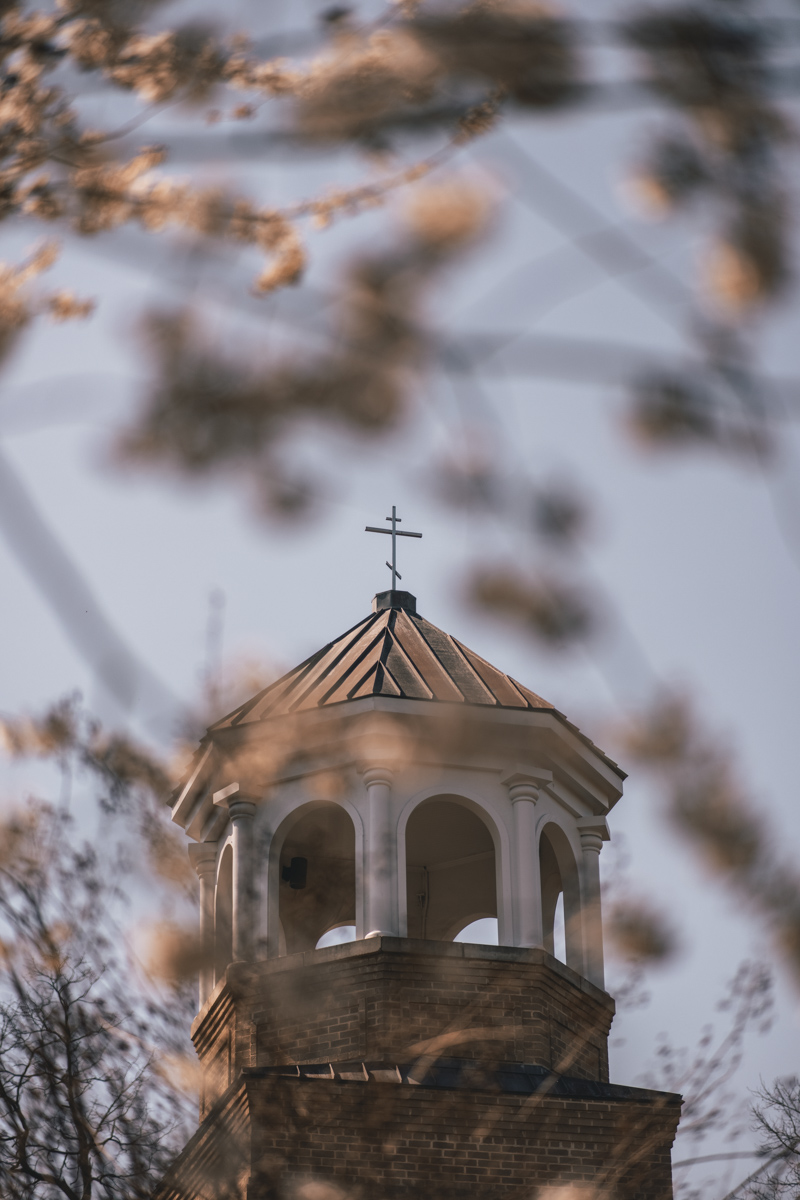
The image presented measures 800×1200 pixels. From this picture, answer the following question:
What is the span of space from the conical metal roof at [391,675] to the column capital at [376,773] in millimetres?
586

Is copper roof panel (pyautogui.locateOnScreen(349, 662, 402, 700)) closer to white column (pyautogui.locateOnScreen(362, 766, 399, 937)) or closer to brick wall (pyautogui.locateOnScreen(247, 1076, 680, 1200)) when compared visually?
white column (pyautogui.locateOnScreen(362, 766, 399, 937))

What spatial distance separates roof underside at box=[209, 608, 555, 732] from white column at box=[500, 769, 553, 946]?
2.09ft

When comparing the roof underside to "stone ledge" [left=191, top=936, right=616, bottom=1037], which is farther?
the roof underside

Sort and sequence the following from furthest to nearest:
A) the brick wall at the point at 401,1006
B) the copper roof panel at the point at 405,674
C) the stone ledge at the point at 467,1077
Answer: the copper roof panel at the point at 405,674, the brick wall at the point at 401,1006, the stone ledge at the point at 467,1077

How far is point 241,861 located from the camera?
13.6 m

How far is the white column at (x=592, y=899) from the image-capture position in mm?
14414

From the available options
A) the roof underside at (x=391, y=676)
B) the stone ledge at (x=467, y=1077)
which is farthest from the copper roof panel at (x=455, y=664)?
the stone ledge at (x=467, y=1077)

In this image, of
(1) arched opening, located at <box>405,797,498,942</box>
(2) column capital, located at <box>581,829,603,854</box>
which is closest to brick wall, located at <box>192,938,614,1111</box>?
(2) column capital, located at <box>581,829,603,854</box>

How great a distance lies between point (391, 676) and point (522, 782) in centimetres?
148

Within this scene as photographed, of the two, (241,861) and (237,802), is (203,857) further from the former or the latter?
(241,861)

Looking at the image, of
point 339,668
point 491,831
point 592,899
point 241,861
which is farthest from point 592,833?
point 241,861

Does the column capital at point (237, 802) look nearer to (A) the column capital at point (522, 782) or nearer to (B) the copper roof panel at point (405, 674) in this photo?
(B) the copper roof panel at point (405, 674)

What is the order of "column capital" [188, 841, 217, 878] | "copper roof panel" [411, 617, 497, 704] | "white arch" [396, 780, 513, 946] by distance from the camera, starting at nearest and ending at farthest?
"white arch" [396, 780, 513, 946] < "copper roof panel" [411, 617, 497, 704] < "column capital" [188, 841, 217, 878]

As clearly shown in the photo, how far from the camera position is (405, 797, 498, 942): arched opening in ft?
54.8
